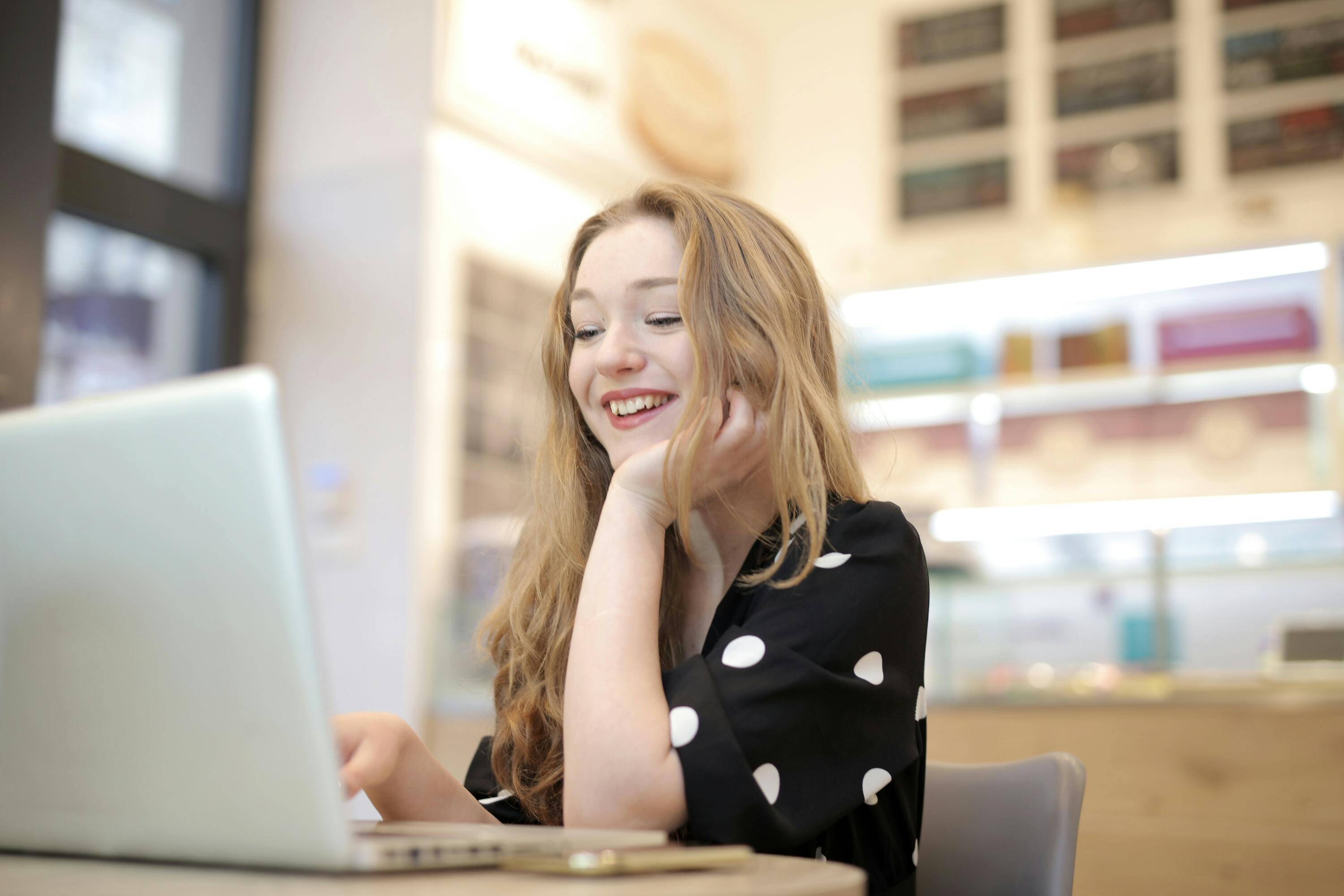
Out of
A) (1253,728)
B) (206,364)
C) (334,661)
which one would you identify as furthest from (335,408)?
(1253,728)

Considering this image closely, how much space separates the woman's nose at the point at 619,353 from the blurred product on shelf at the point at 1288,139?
12.9ft

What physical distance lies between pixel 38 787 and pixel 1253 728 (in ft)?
7.50

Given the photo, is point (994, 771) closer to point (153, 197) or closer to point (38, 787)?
point (38, 787)

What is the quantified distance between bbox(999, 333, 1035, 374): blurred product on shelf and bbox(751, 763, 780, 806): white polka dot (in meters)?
3.73

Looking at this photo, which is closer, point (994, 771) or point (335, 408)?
point (994, 771)

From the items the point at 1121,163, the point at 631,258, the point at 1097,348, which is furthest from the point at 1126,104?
the point at 631,258

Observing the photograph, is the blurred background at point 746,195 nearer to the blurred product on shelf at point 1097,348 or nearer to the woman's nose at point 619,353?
the blurred product on shelf at point 1097,348

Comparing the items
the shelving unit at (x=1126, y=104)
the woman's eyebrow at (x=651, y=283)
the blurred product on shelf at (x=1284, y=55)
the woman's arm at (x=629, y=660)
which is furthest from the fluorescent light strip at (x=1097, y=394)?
the woman's arm at (x=629, y=660)

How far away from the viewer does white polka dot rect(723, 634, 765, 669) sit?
3.22 ft

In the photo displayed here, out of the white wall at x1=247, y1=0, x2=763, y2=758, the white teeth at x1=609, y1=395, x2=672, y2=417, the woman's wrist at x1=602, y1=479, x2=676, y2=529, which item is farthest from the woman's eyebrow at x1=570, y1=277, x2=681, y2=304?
the white wall at x1=247, y1=0, x2=763, y2=758

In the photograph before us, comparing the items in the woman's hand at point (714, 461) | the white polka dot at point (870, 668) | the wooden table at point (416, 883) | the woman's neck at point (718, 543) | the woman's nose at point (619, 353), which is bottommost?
the wooden table at point (416, 883)

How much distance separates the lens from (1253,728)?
2.47 m

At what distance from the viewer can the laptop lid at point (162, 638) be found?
625mm

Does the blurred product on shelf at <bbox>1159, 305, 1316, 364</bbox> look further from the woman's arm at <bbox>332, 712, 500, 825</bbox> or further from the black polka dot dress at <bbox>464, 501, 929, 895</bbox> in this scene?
the woman's arm at <bbox>332, 712, 500, 825</bbox>
